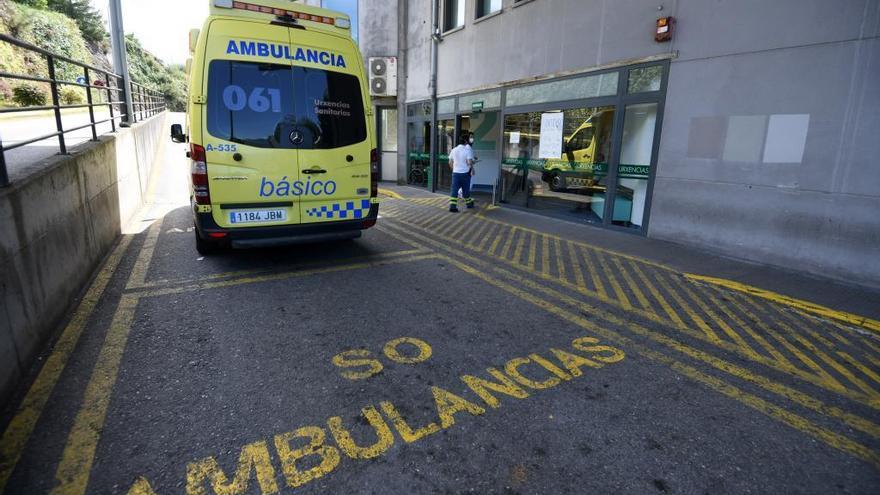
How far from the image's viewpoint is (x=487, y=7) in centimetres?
1091

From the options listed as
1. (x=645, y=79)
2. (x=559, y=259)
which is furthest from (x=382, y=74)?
(x=559, y=259)

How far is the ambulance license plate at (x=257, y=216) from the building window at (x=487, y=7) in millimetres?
7927

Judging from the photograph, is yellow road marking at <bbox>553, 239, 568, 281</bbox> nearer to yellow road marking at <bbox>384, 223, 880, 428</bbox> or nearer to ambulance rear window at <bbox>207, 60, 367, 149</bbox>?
yellow road marking at <bbox>384, 223, 880, 428</bbox>

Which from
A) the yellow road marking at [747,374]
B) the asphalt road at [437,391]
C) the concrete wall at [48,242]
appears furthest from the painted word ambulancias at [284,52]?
the yellow road marking at [747,374]

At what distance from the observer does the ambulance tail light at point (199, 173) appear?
15.1 feet

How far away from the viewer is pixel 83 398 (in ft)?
8.95

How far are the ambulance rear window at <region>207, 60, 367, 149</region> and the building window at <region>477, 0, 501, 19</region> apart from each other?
6.59 m

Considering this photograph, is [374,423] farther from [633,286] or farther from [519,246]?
[519,246]

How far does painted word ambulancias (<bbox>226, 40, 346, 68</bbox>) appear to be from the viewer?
4.71 meters

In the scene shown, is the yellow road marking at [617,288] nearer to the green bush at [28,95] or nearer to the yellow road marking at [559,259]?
the yellow road marking at [559,259]

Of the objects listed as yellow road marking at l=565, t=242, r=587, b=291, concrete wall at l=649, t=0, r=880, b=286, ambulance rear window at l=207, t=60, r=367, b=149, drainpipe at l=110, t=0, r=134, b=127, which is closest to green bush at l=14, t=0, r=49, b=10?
drainpipe at l=110, t=0, r=134, b=127

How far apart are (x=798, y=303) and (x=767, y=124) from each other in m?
2.50

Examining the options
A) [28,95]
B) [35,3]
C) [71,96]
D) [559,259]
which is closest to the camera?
[559,259]

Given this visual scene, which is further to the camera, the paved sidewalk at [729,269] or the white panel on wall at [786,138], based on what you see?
the white panel on wall at [786,138]
